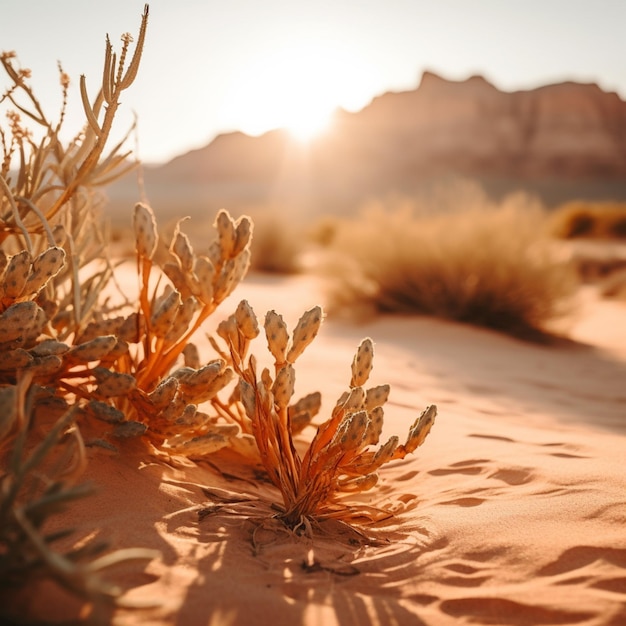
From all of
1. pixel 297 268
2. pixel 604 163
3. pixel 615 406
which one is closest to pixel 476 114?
pixel 604 163

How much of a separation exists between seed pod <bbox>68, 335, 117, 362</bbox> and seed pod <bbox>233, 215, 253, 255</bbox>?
420 millimetres

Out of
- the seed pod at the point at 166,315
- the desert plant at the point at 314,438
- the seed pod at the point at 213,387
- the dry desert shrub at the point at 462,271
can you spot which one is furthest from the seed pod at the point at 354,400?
the dry desert shrub at the point at 462,271

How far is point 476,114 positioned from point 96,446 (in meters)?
83.1

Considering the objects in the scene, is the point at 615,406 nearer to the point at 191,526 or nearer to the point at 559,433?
the point at 559,433

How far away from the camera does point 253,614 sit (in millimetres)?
1244

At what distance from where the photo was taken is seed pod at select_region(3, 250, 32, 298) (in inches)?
64.2

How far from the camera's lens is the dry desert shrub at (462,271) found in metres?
6.68

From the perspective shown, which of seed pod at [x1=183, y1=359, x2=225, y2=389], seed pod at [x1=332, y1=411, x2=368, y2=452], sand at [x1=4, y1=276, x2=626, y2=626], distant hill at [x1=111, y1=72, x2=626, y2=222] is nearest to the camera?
sand at [x1=4, y1=276, x2=626, y2=626]

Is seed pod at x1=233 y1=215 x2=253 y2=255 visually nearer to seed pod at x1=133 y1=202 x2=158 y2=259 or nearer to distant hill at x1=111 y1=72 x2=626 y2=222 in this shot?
seed pod at x1=133 y1=202 x2=158 y2=259

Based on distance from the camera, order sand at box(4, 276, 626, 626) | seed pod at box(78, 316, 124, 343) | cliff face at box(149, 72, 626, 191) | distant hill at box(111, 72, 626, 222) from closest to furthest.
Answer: sand at box(4, 276, 626, 626)
seed pod at box(78, 316, 124, 343)
distant hill at box(111, 72, 626, 222)
cliff face at box(149, 72, 626, 191)

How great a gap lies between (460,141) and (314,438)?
255ft

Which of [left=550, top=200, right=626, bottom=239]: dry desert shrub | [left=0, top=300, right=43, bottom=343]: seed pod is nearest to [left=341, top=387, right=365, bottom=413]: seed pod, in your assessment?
[left=0, top=300, right=43, bottom=343]: seed pod

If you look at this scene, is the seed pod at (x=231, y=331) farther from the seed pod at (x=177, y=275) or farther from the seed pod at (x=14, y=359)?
the seed pod at (x=14, y=359)

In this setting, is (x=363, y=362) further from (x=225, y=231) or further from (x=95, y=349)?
(x=95, y=349)
